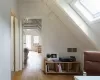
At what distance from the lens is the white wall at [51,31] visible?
18.4 ft

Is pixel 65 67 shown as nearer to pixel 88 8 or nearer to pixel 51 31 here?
pixel 51 31

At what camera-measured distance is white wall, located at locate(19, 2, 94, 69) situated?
562cm

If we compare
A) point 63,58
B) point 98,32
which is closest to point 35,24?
point 63,58

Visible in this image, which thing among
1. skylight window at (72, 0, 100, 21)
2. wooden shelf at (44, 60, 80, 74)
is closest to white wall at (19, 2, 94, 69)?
wooden shelf at (44, 60, 80, 74)

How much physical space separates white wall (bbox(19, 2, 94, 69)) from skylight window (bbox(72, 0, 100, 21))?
6.21 ft

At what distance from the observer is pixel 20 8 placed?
18.4 ft

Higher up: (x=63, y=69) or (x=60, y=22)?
(x=60, y=22)

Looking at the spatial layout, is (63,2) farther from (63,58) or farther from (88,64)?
(63,58)

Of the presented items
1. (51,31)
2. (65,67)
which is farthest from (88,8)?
(65,67)

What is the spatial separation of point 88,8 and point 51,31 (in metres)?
2.31

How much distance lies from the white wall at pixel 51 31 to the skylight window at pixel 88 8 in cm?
189

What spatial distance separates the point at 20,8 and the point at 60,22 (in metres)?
1.58

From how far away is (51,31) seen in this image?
5.65 metres

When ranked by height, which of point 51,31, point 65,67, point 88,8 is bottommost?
point 65,67
